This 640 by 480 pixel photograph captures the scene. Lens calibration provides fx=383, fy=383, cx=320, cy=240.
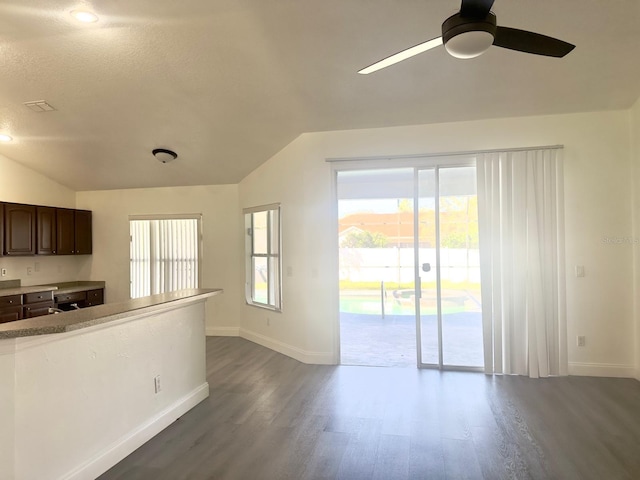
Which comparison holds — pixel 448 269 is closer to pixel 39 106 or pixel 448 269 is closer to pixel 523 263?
pixel 523 263

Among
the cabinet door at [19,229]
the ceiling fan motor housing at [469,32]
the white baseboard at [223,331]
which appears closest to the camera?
the ceiling fan motor housing at [469,32]

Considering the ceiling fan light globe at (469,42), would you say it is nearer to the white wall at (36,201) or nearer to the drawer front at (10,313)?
the drawer front at (10,313)

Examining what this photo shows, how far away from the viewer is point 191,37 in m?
3.06

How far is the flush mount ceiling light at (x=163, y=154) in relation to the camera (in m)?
4.87

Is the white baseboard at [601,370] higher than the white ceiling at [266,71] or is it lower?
lower

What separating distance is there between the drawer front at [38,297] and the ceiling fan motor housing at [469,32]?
5.60 meters

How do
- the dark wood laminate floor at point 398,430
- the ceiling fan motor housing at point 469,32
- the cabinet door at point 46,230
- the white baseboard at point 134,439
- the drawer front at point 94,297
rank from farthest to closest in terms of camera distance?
the drawer front at point 94,297 → the cabinet door at point 46,230 → the dark wood laminate floor at point 398,430 → the white baseboard at point 134,439 → the ceiling fan motor housing at point 469,32

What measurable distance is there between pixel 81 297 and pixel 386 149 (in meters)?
5.08

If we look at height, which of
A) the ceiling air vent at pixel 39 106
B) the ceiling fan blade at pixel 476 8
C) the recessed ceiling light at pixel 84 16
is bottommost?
the ceiling fan blade at pixel 476 8

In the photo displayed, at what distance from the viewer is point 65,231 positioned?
591 cm

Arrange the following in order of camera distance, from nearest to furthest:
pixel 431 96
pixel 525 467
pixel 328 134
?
pixel 525 467
pixel 431 96
pixel 328 134

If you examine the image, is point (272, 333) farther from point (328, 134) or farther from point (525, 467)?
point (525, 467)

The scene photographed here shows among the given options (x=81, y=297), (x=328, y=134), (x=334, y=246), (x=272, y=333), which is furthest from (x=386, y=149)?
(x=81, y=297)

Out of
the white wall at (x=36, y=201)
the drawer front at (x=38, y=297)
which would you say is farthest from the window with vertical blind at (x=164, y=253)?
the drawer front at (x=38, y=297)
